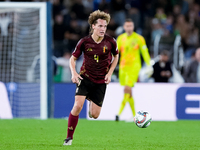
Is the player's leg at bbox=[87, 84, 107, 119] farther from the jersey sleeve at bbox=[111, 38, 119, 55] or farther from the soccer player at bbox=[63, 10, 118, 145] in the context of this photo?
the jersey sleeve at bbox=[111, 38, 119, 55]

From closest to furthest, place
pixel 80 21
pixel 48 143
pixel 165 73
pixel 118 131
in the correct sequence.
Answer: pixel 48 143 → pixel 118 131 → pixel 165 73 → pixel 80 21

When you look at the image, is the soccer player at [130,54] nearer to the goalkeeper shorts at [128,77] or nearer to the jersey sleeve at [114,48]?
the goalkeeper shorts at [128,77]

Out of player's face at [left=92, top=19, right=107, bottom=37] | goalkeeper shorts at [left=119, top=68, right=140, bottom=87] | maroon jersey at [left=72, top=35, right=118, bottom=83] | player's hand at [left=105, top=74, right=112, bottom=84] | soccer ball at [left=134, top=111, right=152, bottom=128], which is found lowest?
soccer ball at [left=134, top=111, right=152, bottom=128]

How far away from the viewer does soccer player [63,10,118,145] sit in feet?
20.6

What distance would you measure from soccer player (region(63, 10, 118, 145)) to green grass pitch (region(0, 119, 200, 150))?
65 centimetres

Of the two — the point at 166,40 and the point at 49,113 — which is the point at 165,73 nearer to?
the point at 166,40

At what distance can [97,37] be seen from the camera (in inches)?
253

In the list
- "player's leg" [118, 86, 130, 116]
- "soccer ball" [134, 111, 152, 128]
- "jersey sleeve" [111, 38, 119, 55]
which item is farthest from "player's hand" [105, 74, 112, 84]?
"player's leg" [118, 86, 130, 116]

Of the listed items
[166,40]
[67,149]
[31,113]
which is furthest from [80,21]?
[67,149]

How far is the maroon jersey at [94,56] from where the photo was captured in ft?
21.0

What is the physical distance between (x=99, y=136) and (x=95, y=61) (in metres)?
1.56

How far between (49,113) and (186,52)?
4917 millimetres

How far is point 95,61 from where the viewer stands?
6445 millimetres

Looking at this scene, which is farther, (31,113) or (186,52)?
(186,52)
